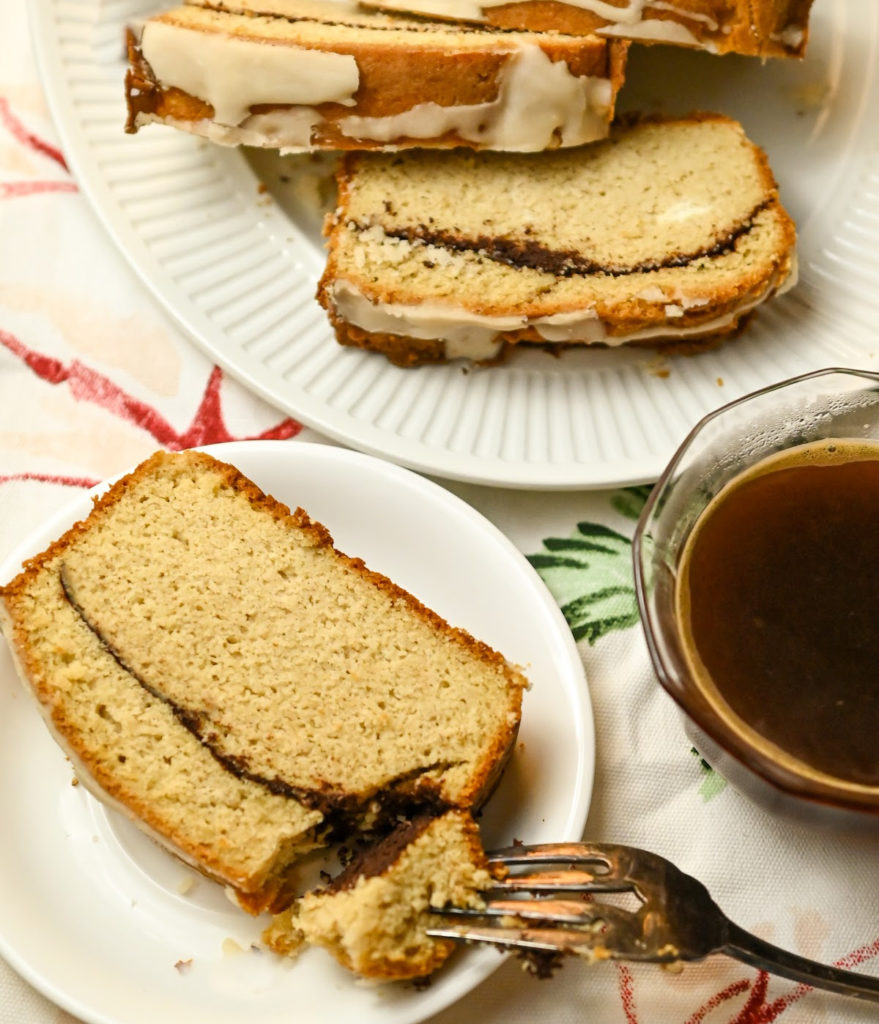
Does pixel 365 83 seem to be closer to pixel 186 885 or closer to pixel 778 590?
pixel 778 590

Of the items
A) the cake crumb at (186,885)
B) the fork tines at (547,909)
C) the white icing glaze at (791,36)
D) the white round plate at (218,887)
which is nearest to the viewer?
the fork tines at (547,909)

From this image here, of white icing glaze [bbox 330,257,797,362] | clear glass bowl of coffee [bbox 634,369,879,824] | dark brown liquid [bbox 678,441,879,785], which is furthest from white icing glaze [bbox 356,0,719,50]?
dark brown liquid [bbox 678,441,879,785]

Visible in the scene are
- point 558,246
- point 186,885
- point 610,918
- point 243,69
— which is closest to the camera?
point 610,918

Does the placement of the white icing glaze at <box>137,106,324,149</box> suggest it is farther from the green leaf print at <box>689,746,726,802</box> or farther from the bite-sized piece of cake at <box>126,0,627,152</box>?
the green leaf print at <box>689,746,726,802</box>

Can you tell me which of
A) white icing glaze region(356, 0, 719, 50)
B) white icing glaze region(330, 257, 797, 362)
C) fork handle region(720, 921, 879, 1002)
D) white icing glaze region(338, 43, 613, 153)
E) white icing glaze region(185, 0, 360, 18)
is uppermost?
white icing glaze region(356, 0, 719, 50)

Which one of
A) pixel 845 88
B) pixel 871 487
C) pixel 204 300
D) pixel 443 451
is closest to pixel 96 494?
pixel 204 300

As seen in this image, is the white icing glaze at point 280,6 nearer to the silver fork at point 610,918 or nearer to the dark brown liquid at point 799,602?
the dark brown liquid at point 799,602

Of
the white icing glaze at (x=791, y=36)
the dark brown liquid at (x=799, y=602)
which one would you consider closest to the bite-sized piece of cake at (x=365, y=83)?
the white icing glaze at (x=791, y=36)

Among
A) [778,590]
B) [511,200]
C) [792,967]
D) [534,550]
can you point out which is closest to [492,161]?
[511,200]
